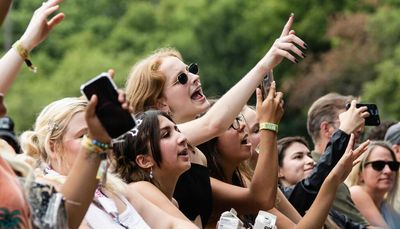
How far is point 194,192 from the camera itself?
6805 mm

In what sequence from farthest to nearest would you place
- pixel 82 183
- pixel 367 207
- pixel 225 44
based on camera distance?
pixel 225 44 → pixel 367 207 → pixel 82 183

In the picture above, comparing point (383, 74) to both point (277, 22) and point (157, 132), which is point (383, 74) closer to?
point (277, 22)

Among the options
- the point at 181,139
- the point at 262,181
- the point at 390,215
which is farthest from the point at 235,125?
the point at 390,215

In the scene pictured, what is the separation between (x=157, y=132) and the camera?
20.8 ft

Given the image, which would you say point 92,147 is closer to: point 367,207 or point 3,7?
point 3,7

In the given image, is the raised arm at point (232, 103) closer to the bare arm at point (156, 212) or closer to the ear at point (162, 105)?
the ear at point (162, 105)

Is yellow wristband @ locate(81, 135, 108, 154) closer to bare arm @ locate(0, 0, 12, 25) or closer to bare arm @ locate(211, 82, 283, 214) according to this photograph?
bare arm @ locate(0, 0, 12, 25)

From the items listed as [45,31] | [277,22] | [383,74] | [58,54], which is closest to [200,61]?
[277,22]

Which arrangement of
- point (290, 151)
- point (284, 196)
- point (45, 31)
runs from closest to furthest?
point (45, 31) → point (284, 196) → point (290, 151)

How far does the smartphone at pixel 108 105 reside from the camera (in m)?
4.62

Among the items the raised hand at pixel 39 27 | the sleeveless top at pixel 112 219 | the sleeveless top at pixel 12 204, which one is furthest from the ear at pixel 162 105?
the sleeveless top at pixel 12 204

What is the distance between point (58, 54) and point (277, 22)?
435 inches

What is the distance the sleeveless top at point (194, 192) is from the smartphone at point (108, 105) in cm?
218

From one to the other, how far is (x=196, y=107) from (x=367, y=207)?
2.73m
